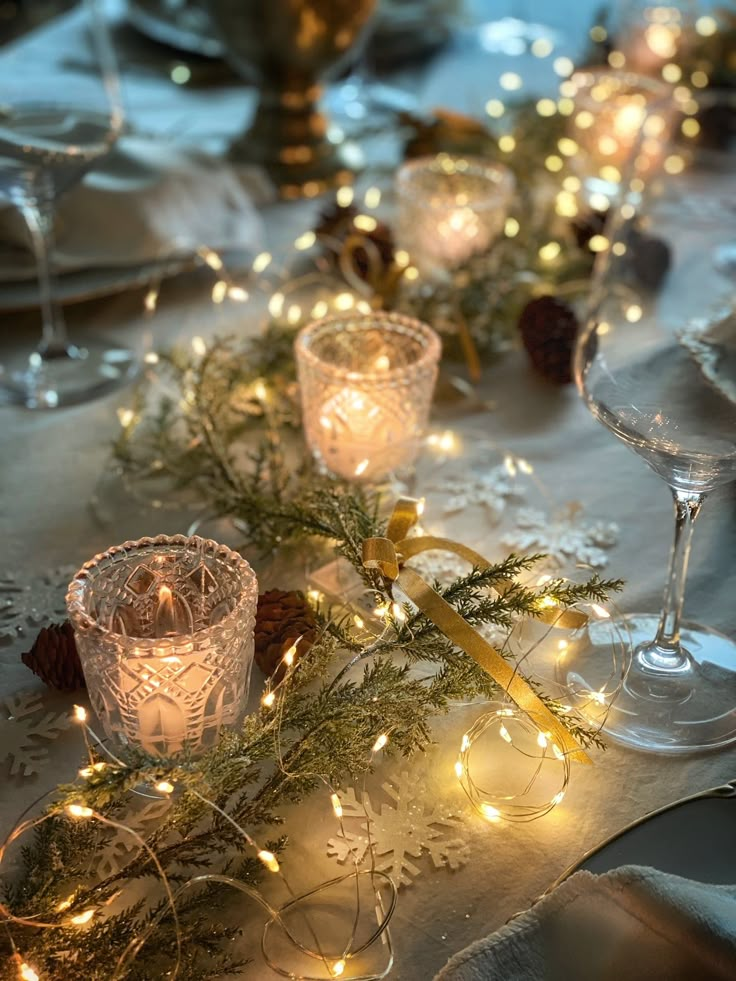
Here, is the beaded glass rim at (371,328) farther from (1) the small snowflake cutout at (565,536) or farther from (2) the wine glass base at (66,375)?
(2) the wine glass base at (66,375)

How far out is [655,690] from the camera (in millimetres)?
682

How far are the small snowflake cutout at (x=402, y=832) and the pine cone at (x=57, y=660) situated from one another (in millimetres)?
176

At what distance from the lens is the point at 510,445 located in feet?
3.04

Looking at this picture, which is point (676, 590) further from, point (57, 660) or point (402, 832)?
point (57, 660)

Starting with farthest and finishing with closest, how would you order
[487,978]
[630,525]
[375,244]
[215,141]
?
1. [215,141]
2. [375,244]
3. [630,525]
4. [487,978]

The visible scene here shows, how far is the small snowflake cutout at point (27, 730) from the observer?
0.63 m

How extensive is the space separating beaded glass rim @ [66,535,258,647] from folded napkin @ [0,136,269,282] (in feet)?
1.69

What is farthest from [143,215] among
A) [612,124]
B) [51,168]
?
[612,124]

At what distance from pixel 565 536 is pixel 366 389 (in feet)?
0.58

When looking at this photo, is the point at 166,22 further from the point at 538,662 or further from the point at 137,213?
the point at 538,662

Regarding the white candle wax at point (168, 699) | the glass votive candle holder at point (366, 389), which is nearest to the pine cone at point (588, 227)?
the glass votive candle holder at point (366, 389)

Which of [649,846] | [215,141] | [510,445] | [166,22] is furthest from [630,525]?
[166,22]

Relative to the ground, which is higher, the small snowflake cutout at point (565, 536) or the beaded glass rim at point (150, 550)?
the beaded glass rim at point (150, 550)

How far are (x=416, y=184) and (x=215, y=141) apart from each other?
41 centimetres
